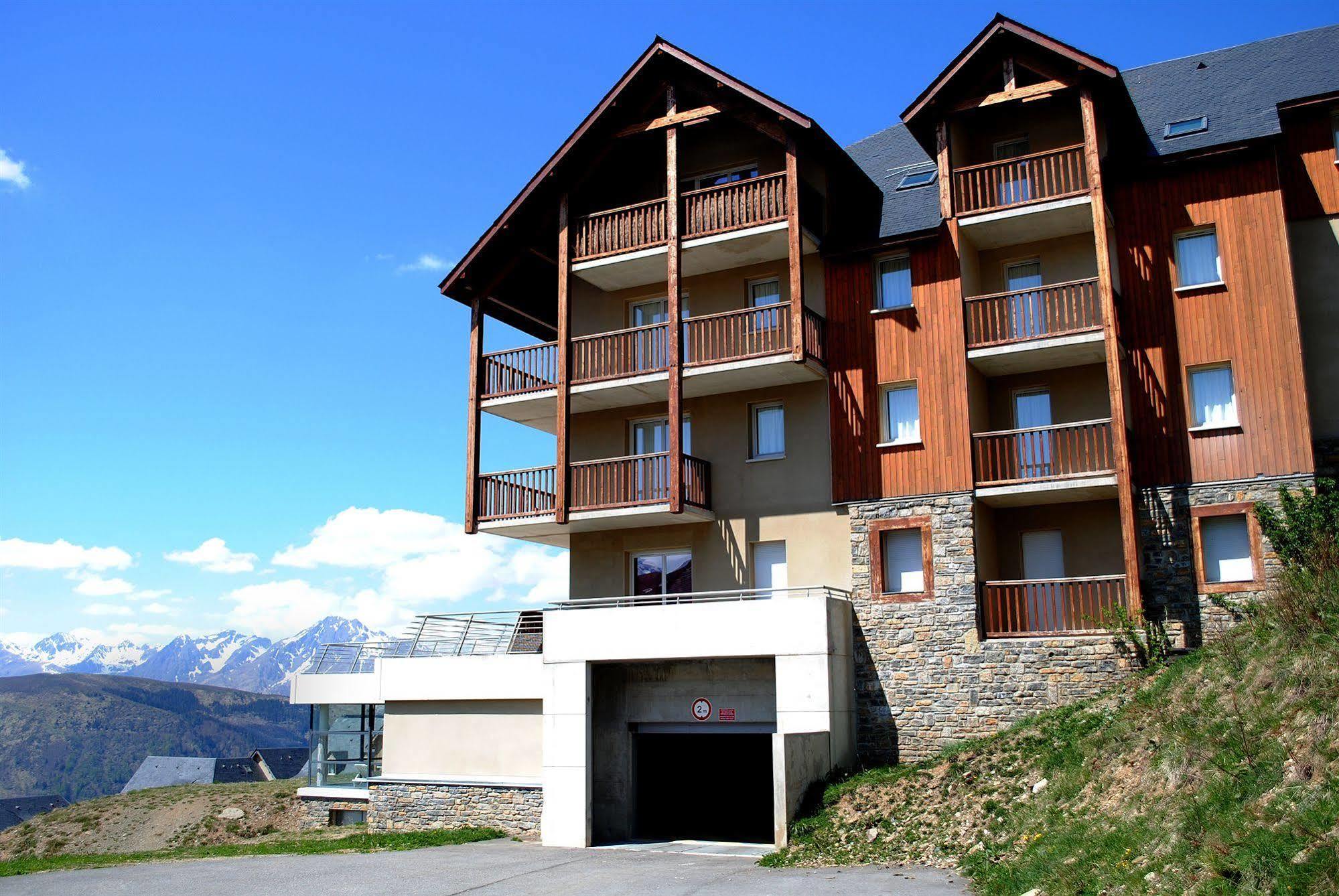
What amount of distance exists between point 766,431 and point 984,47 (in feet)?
32.3

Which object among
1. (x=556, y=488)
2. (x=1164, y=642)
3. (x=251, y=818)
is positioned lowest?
(x=251, y=818)

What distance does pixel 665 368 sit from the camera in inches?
1076

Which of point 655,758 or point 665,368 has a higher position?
point 665,368

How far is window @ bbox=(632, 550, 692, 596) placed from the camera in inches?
1104

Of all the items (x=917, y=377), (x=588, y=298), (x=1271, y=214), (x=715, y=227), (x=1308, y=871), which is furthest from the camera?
(x=588, y=298)

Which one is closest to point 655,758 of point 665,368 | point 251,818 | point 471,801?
point 471,801

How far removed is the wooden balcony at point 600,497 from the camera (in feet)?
88.3

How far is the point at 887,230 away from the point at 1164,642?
10.8 m

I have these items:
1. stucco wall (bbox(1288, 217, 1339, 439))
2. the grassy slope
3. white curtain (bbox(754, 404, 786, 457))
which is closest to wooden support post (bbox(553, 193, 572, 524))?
white curtain (bbox(754, 404, 786, 457))

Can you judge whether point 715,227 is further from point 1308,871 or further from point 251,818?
point 251,818

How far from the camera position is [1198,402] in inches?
923

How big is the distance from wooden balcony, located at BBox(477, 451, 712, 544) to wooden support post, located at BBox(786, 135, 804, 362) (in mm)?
3909

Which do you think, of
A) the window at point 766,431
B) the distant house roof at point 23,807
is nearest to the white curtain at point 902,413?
the window at point 766,431

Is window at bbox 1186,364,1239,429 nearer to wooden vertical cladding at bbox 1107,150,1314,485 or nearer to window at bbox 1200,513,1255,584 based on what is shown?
wooden vertical cladding at bbox 1107,150,1314,485
